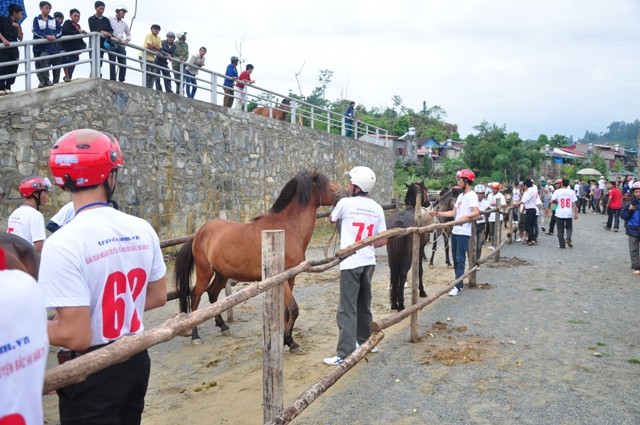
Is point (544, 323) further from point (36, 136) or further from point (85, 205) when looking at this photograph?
point (36, 136)

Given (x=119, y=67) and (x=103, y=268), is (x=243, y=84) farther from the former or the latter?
(x=103, y=268)

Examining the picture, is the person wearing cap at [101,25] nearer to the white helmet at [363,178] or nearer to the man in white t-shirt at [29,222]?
the man in white t-shirt at [29,222]

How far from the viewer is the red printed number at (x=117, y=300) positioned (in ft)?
6.33

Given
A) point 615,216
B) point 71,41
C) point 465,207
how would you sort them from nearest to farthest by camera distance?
point 465,207 < point 71,41 < point 615,216

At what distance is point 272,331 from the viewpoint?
3.03 metres

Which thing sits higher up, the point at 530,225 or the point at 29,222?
the point at 29,222

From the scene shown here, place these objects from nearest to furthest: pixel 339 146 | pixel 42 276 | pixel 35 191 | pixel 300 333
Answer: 1. pixel 42 276
2. pixel 35 191
3. pixel 300 333
4. pixel 339 146

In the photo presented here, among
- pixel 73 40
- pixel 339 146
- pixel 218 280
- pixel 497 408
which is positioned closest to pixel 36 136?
pixel 73 40

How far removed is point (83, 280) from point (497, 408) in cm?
326

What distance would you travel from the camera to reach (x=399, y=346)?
5418mm

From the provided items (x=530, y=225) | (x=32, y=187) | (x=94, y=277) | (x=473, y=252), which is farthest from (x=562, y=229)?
(x=94, y=277)

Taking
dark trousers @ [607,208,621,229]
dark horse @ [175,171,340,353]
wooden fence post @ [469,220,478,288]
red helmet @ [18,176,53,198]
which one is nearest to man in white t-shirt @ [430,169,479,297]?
wooden fence post @ [469,220,478,288]

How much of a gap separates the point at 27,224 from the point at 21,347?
163 inches

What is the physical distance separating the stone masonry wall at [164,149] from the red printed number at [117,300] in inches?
217
